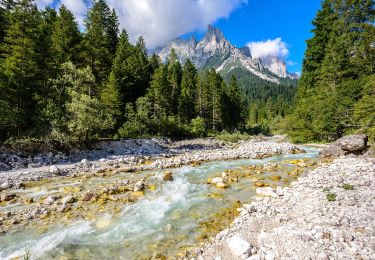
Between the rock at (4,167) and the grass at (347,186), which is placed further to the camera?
the rock at (4,167)

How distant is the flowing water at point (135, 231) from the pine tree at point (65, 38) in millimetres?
24060

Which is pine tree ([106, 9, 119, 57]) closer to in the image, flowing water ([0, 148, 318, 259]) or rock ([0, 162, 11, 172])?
rock ([0, 162, 11, 172])

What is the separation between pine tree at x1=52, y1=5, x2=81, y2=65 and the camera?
98.2 feet

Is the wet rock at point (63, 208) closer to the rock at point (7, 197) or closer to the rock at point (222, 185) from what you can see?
the rock at point (7, 197)

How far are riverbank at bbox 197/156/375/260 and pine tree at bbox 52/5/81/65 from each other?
30.2 m

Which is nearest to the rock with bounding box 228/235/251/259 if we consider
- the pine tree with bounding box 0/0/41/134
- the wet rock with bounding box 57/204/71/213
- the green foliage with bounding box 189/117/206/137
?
the wet rock with bounding box 57/204/71/213

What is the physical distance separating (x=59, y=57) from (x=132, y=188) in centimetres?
2472

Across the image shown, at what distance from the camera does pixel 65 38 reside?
100 ft

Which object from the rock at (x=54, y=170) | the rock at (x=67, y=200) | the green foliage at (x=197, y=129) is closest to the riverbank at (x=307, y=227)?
the rock at (x=67, y=200)

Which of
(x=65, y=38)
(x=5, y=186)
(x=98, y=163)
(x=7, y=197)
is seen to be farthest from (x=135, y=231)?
(x=65, y=38)

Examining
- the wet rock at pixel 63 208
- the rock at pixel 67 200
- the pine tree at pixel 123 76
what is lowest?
the wet rock at pixel 63 208

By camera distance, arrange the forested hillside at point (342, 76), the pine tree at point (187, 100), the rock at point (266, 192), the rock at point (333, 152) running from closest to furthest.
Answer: the rock at point (266, 192)
the rock at point (333, 152)
the forested hillside at point (342, 76)
the pine tree at point (187, 100)

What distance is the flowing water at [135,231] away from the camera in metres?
6.50

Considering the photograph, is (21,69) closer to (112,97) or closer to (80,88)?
(80,88)
